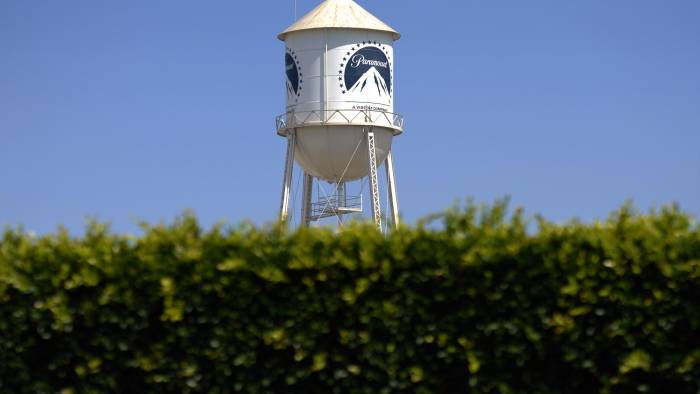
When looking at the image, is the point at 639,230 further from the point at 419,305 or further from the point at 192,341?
the point at 192,341

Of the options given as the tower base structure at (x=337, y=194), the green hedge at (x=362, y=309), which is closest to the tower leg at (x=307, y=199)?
the tower base structure at (x=337, y=194)

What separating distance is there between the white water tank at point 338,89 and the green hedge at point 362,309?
23.2 metres

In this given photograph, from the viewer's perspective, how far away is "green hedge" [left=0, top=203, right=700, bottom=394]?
1380 cm

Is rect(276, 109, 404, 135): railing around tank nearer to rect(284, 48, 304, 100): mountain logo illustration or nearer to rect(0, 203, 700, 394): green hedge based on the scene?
rect(284, 48, 304, 100): mountain logo illustration

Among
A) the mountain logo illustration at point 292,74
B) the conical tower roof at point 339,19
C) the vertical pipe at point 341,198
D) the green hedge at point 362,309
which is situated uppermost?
the conical tower roof at point 339,19

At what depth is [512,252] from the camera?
14.0m

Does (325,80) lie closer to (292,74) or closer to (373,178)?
(292,74)

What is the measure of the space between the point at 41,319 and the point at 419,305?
13.4 feet

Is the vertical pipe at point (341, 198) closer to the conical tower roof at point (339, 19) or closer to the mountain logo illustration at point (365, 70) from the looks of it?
the mountain logo illustration at point (365, 70)

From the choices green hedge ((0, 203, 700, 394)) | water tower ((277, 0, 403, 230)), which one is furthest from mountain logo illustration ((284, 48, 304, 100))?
green hedge ((0, 203, 700, 394))

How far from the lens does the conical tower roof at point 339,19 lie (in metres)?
38.3

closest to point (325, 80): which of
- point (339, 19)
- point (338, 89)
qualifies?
point (338, 89)

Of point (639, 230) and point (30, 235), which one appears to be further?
point (30, 235)

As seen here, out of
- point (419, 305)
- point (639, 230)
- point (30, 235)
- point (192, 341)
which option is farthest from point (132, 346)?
point (639, 230)
